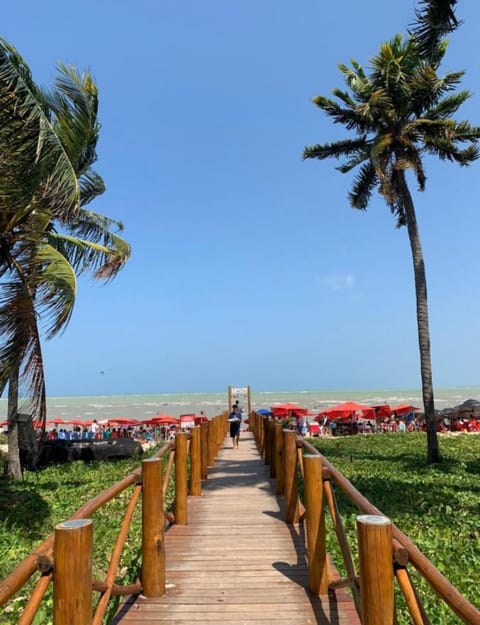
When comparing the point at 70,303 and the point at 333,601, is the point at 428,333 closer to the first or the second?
the point at 70,303

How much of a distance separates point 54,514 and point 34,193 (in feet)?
18.6

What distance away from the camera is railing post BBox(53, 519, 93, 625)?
231cm

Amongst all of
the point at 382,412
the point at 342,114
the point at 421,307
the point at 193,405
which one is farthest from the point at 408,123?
the point at 193,405

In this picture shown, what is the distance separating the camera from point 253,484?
8.45 metres

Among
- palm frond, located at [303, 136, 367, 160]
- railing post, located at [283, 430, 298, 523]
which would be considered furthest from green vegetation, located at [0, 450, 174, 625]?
palm frond, located at [303, 136, 367, 160]

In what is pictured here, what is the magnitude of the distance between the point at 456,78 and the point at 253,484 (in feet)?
42.4

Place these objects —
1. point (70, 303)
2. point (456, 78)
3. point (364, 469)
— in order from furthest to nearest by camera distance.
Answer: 1. point (456, 78)
2. point (364, 469)
3. point (70, 303)

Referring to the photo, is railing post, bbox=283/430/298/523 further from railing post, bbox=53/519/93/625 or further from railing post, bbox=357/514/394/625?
railing post, bbox=53/519/93/625

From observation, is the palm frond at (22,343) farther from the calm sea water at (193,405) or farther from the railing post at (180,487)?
the calm sea water at (193,405)

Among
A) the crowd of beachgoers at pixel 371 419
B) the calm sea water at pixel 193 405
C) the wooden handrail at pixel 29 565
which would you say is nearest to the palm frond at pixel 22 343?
the wooden handrail at pixel 29 565

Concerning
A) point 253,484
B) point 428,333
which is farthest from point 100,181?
point 428,333

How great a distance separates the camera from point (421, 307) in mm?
14312

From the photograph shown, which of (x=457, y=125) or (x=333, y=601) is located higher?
(x=457, y=125)

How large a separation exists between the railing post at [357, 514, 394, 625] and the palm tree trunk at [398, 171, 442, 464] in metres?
12.1
